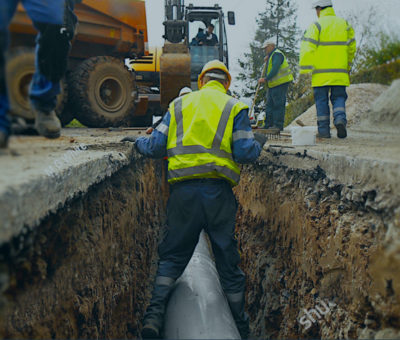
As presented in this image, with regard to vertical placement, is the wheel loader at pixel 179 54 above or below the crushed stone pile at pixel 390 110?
above

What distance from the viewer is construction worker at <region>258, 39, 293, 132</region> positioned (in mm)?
6762

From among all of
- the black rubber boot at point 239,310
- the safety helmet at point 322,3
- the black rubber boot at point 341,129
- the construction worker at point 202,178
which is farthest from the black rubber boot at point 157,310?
the safety helmet at point 322,3

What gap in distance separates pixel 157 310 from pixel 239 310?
0.65m

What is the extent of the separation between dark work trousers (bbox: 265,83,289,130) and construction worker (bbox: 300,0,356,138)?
207 centimetres

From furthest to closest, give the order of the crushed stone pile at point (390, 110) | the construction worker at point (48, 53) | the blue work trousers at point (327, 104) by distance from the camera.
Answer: the blue work trousers at point (327, 104) → the crushed stone pile at point (390, 110) → the construction worker at point (48, 53)

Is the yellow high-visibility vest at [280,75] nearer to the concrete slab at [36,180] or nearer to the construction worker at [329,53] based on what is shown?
the construction worker at [329,53]

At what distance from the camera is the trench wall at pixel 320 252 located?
185 cm

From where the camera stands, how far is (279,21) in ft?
87.0

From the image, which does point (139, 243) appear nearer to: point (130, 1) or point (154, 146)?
point (154, 146)

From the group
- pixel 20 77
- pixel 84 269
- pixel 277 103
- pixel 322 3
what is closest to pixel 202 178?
pixel 84 269

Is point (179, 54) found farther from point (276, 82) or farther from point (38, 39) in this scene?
point (38, 39)

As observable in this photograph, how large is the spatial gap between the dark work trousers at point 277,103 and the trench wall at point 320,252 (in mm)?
3130

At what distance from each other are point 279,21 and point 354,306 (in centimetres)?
2715

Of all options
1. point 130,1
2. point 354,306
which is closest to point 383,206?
point 354,306
